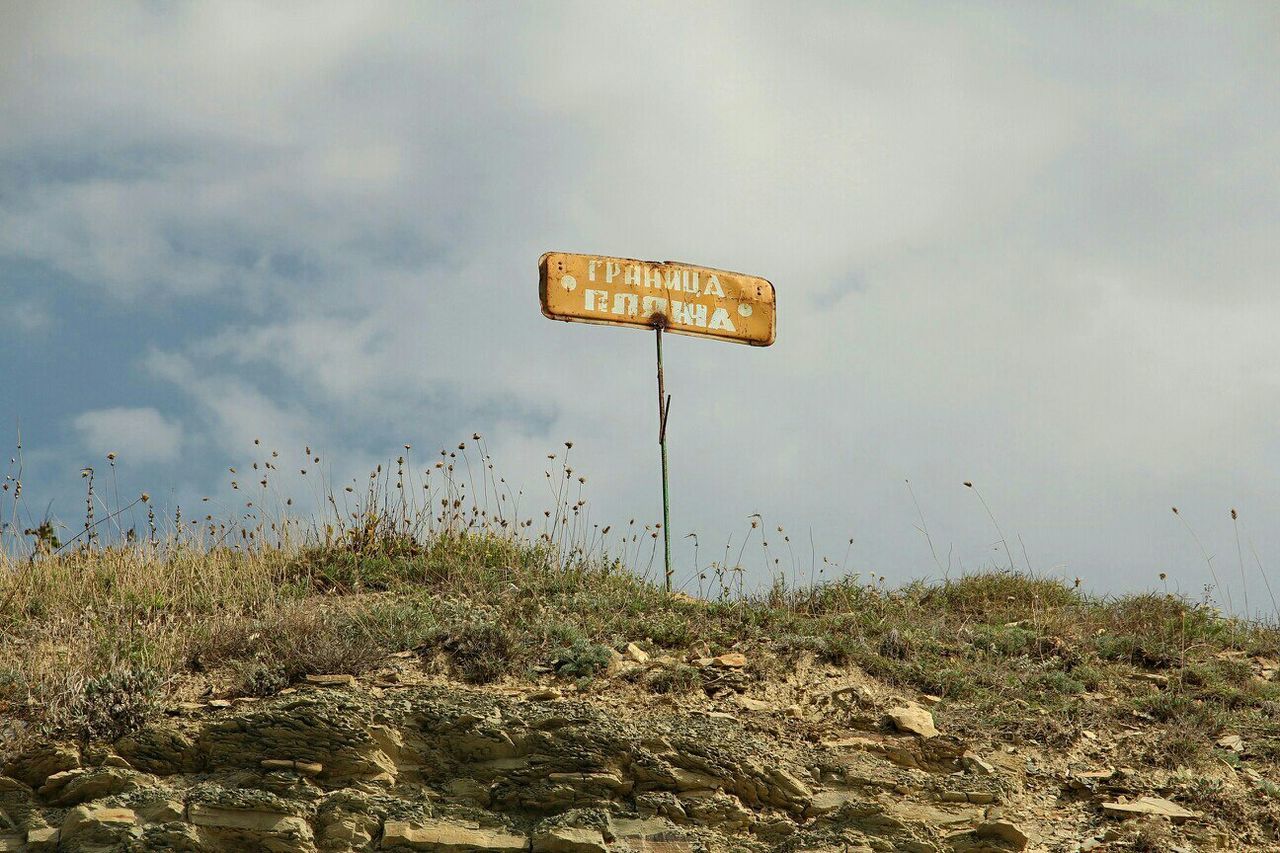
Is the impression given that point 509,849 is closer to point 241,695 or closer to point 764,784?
point 764,784

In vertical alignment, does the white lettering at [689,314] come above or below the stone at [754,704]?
above

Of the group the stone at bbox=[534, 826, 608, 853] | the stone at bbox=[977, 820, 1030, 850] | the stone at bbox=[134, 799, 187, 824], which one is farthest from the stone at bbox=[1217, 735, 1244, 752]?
the stone at bbox=[134, 799, 187, 824]

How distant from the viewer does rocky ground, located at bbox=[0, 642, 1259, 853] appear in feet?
20.5

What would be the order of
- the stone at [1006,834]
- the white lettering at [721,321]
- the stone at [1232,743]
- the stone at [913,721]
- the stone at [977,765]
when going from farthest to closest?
1. the white lettering at [721,321]
2. the stone at [1232,743]
3. the stone at [913,721]
4. the stone at [977,765]
5. the stone at [1006,834]

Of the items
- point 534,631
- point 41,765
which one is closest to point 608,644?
point 534,631

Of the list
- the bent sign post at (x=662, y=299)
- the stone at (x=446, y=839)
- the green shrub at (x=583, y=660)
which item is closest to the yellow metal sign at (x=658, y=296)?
the bent sign post at (x=662, y=299)

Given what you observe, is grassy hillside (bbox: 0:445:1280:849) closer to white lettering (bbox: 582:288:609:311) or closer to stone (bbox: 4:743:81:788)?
stone (bbox: 4:743:81:788)

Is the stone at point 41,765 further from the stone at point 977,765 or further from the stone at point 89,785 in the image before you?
the stone at point 977,765

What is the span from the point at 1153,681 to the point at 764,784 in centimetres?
390

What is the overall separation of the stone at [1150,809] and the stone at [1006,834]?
736mm

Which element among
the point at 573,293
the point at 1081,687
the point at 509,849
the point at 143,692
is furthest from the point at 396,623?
the point at 1081,687

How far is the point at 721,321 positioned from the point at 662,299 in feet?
2.21

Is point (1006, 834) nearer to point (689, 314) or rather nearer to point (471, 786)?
point (471, 786)

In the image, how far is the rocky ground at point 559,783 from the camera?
20.5 feet
